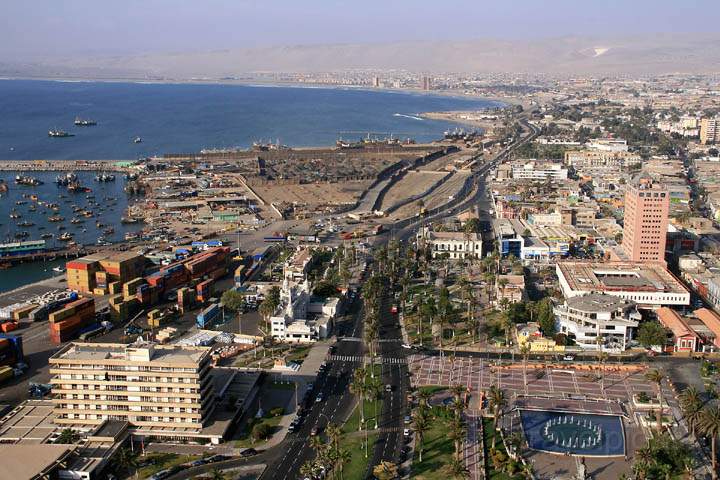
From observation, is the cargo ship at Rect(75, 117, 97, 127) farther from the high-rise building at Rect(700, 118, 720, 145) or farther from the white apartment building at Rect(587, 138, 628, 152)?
the high-rise building at Rect(700, 118, 720, 145)

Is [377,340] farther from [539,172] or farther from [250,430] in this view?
[539,172]

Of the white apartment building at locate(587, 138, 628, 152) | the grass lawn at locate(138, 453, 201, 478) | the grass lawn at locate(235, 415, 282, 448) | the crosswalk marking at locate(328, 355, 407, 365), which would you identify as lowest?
the grass lawn at locate(138, 453, 201, 478)

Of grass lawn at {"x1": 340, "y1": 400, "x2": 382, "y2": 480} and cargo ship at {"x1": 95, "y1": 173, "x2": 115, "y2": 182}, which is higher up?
cargo ship at {"x1": 95, "y1": 173, "x2": 115, "y2": 182}

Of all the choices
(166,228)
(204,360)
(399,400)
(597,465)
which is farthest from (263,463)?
(166,228)

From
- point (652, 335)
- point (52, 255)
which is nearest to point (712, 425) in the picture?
→ point (652, 335)

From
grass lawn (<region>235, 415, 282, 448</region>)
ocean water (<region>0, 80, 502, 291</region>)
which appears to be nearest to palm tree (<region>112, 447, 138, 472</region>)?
grass lawn (<region>235, 415, 282, 448</region>)

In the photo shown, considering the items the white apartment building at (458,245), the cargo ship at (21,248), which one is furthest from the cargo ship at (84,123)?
the white apartment building at (458,245)

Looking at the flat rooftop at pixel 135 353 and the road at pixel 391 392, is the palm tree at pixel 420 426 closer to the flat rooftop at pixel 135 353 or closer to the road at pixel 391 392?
the road at pixel 391 392
